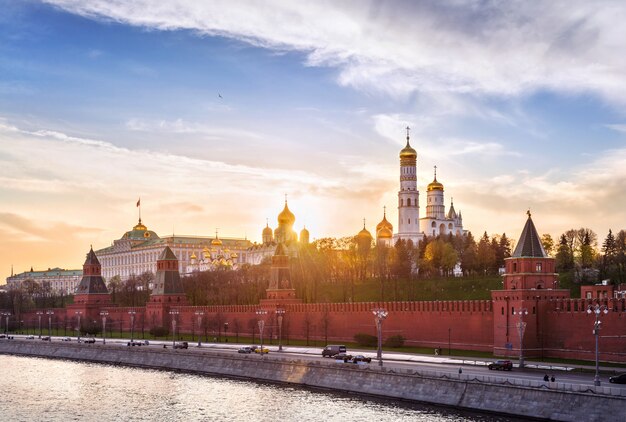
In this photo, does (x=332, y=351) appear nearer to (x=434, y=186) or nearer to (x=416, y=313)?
(x=416, y=313)

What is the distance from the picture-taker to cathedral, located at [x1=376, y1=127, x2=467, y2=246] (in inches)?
4417

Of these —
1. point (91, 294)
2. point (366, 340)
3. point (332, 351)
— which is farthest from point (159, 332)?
point (332, 351)

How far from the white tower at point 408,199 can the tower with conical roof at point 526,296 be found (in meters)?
60.8

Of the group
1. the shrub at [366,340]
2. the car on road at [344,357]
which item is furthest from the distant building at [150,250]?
the car on road at [344,357]

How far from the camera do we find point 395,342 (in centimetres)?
5756

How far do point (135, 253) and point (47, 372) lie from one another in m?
110

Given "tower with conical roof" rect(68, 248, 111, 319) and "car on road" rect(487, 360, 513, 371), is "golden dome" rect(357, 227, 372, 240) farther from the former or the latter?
"car on road" rect(487, 360, 513, 371)

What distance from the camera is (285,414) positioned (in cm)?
3756

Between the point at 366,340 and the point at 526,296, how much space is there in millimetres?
14065

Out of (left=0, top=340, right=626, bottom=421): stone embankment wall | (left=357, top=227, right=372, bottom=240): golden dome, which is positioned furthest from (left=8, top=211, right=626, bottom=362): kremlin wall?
(left=357, top=227, right=372, bottom=240): golden dome

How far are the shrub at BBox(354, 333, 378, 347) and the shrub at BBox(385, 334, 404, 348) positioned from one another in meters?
1.54

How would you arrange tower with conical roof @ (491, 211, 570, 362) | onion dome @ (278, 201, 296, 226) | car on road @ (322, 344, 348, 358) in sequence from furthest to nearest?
onion dome @ (278, 201, 296, 226) → car on road @ (322, 344, 348, 358) → tower with conical roof @ (491, 211, 570, 362)

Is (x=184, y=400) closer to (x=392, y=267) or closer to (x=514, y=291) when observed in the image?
(x=514, y=291)

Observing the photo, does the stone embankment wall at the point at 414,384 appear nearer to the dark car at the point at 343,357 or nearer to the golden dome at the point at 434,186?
the dark car at the point at 343,357
